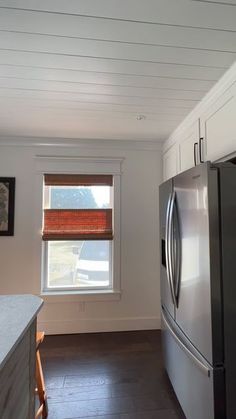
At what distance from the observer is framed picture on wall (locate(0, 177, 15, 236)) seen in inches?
118

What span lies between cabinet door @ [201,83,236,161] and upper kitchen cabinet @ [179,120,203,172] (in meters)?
0.14

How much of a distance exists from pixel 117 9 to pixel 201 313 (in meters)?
1.57

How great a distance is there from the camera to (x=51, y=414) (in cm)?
180

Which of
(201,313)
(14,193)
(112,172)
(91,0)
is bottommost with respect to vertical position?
(201,313)

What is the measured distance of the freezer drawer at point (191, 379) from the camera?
4.39ft

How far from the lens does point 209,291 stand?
1.35 metres

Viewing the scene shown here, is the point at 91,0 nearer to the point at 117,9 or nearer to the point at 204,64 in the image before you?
the point at 117,9

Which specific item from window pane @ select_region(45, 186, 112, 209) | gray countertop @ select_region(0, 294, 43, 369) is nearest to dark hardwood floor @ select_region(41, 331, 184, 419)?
gray countertop @ select_region(0, 294, 43, 369)

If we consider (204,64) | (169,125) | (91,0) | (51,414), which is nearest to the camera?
(91,0)

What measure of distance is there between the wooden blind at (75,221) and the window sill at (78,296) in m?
0.66

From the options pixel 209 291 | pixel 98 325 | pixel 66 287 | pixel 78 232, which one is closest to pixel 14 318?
pixel 209 291

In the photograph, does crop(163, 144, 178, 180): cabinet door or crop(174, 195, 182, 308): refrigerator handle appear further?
crop(163, 144, 178, 180): cabinet door

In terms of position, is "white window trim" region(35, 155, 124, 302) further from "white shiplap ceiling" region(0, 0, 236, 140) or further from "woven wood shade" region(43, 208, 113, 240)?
"white shiplap ceiling" region(0, 0, 236, 140)

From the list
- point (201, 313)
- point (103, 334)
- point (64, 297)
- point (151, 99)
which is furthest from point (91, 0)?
point (103, 334)
